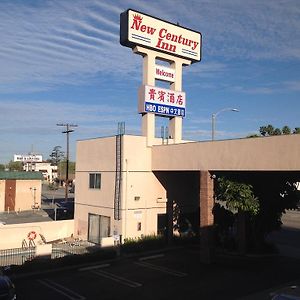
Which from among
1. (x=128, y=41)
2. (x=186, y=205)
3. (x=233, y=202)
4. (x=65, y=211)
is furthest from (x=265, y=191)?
(x=65, y=211)

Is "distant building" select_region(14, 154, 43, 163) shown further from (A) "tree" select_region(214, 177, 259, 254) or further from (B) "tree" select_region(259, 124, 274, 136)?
(A) "tree" select_region(214, 177, 259, 254)

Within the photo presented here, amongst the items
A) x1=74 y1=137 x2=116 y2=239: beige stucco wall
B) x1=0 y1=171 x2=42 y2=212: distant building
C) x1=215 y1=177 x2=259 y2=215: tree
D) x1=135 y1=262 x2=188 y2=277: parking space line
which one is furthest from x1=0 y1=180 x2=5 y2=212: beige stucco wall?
x1=215 y1=177 x2=259 y2=215: tree

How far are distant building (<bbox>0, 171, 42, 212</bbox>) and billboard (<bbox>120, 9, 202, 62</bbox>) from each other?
36256 mm

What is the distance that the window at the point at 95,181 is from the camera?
1147 inches

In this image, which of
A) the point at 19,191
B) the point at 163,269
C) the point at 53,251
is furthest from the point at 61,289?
the point at 19,191

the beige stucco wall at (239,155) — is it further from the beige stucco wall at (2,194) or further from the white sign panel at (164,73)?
the beige stucco wall at (2,194)

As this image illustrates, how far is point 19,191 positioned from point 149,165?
3528 centimetres

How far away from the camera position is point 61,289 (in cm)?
1750

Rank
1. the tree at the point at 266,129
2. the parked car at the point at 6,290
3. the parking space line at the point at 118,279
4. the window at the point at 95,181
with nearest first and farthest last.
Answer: the parked car at the point at 6,290
the parking space line at the point at 118,279
the window at the point at 95,181
the tree at the point at 266,129

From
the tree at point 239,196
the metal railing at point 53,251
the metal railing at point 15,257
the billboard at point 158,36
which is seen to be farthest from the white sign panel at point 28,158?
the tree at point 239,196

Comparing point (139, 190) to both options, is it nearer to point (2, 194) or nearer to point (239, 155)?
point (239, 155)

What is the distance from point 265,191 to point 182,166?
4.84 meters

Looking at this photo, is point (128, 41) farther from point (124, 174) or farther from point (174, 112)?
point (124, 174)

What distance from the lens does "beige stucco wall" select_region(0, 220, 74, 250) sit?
3055 cm
